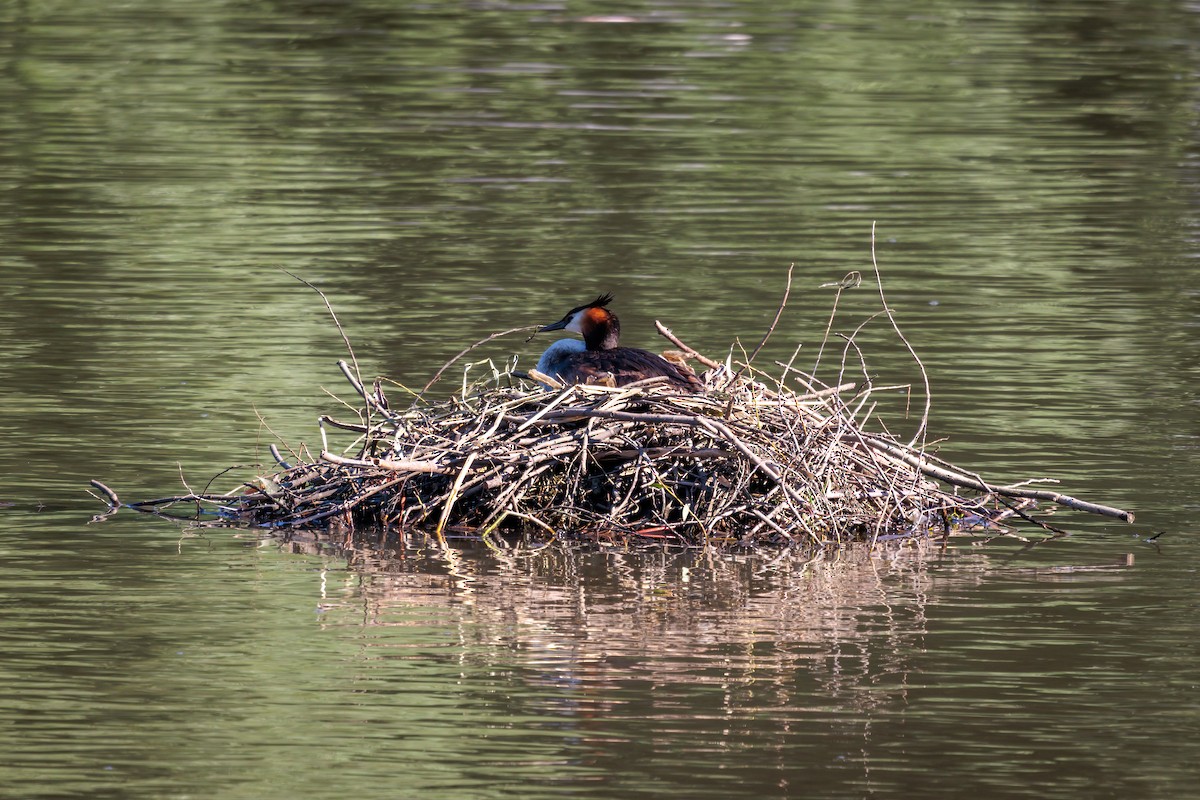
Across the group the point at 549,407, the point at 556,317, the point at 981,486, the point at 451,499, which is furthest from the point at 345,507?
the point at 556,317

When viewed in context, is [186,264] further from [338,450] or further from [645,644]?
[645,644]

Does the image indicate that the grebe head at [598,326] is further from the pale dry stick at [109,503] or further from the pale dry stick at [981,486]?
the pale dry stick at [109,503]

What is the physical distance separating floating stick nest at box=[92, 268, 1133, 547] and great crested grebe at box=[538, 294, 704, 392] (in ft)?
0.51

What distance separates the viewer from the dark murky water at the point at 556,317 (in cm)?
756

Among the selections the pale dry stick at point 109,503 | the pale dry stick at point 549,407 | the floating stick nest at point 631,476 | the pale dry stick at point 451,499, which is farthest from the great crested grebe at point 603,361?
the pale dry stick at point 109,503

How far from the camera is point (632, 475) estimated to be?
1030 centimetres

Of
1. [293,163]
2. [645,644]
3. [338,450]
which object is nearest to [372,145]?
[293,163]

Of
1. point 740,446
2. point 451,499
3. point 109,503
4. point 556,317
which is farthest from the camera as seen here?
point 556,317

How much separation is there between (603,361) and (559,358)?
0.49 meters

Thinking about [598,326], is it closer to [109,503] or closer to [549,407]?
[549,407]

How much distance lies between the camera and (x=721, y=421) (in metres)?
10.1

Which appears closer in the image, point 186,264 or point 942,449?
point 942,449

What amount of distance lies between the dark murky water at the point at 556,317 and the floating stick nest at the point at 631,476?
38 centimetres

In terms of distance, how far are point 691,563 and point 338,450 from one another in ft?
9.89
